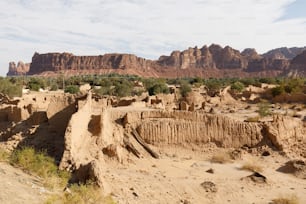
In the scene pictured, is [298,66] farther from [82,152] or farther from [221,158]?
[82,152]

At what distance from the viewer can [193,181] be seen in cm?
1159

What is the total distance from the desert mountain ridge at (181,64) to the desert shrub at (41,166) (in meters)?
111

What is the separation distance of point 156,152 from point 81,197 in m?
6.96

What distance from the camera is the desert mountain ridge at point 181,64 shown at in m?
123

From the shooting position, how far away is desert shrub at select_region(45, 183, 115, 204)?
→ 676 cm

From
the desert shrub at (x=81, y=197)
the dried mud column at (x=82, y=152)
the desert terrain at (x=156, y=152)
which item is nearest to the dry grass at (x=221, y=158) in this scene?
the desert terrain at (x=156, y=152)

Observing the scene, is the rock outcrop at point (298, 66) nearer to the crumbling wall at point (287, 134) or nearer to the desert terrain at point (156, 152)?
the crumbling wall at point (287, 134)

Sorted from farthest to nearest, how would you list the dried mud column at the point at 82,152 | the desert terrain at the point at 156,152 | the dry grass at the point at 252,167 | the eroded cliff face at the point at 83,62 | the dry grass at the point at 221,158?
the eroded cliff face at the point at 83,62, the dry grass at the point at 221,158, the dry grass at the point at 252,167, the desert terrain at the point at 156,152, the dried mud column at the point at 82,152

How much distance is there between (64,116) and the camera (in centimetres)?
1193

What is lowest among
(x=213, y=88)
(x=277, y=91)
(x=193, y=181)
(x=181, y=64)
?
(x=193, y=181)

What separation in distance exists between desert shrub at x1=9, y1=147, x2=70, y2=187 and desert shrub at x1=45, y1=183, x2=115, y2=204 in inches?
19.9

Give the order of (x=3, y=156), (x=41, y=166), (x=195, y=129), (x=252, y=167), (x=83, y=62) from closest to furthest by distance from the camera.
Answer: (x=41, y=166), (x=3, y=156), (x=252, y=167), (x=195, y=129), (x=83, y=62)

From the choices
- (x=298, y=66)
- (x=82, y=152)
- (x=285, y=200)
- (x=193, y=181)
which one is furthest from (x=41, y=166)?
(x=298, y=66)

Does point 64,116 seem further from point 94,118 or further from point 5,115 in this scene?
point 5,115
